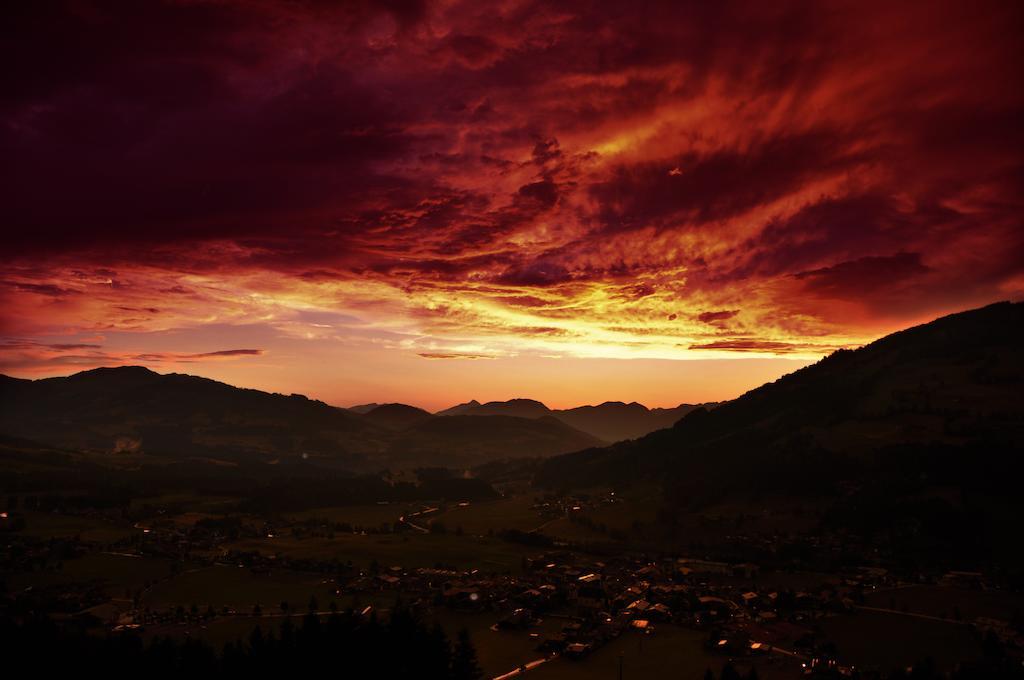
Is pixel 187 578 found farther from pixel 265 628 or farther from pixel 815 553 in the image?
pixel 815 553

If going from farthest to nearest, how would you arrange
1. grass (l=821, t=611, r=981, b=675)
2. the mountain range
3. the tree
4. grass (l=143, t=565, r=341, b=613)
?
the mountain range, grass (l=143, t=565, r=341, b=613), grass (l=821, t=611, r=981, b=675), the tree

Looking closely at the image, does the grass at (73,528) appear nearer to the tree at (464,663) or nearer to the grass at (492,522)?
the grass at (492,522)

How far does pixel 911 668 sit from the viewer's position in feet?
214

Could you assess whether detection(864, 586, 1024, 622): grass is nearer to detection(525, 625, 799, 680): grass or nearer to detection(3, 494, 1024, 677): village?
detection(3, 494, 1024, 677): village

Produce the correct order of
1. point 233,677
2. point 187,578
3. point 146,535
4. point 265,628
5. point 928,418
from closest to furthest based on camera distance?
1. point 233,677
2. point 265,628
3. point 187,578
4. point 146,535
5. point 928,418

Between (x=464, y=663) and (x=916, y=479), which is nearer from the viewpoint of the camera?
(x=464, y=663)

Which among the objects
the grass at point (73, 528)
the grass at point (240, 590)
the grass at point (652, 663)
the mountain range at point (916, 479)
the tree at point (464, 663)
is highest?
the mountain range at point (916, 479)

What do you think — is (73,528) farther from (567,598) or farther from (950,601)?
(950,601)

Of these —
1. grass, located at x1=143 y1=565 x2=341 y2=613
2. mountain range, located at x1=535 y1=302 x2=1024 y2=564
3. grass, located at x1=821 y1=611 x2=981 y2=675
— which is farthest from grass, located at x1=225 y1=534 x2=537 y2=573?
mountain range, located at x1=535 y1=302 x2=1024 y2=564

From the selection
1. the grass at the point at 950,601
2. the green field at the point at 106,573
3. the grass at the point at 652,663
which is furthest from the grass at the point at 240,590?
the grass at the point at 950,601

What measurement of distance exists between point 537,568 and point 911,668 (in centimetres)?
6593

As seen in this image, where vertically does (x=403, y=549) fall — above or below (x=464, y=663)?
below

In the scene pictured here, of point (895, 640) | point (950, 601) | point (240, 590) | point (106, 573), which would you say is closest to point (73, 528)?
point (106, 573)

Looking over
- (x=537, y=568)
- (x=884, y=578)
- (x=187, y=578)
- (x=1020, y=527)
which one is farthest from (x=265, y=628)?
(x=1020, y=527)
